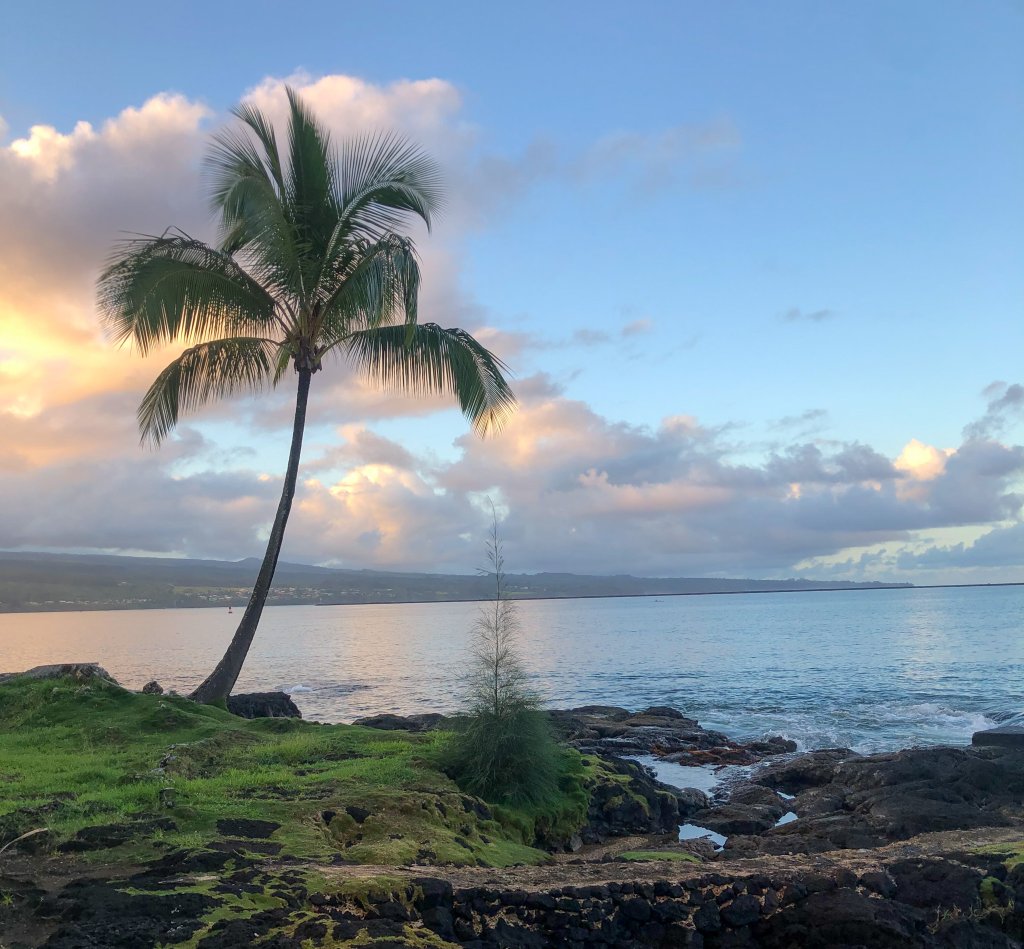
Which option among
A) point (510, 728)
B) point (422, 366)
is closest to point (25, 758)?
point (510, 728)

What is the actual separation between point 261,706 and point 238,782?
12023 mm

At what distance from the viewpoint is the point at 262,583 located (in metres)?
18.0

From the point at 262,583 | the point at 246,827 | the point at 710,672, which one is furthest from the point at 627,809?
the point at 710,672

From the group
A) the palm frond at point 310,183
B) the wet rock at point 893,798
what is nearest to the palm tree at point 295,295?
the palm frond at point 310,183

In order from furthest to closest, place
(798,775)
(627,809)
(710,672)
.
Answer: (710,672), (798,775), (627,809)

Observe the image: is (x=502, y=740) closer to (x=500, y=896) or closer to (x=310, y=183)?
(x=500, y=896)

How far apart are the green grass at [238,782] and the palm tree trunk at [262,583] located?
1.36 metres

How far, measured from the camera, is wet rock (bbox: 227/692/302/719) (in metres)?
21.9

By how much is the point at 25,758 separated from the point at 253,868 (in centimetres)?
719

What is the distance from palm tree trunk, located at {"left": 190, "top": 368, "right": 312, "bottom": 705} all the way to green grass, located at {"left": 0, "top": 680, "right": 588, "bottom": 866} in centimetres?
136

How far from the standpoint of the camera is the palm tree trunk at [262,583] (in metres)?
17.8

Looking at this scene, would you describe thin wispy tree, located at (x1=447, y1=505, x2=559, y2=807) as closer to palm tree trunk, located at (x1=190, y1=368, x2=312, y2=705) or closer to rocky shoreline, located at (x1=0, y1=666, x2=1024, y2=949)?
rocky shoreline, located at (x1=0, y1=666, x2=1024, y2=949)

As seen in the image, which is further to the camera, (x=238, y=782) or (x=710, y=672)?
(x=710, y=672)

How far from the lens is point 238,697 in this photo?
2305 centimetres
